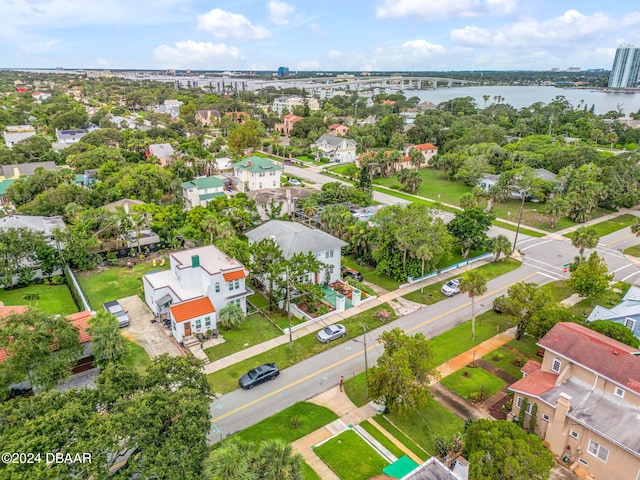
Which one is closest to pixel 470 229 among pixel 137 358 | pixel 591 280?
pixel 591 280

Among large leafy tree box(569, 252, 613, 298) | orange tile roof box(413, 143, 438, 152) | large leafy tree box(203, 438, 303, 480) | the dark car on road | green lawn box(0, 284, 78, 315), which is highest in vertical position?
orange tile roof box(413, 143, 438, 152)

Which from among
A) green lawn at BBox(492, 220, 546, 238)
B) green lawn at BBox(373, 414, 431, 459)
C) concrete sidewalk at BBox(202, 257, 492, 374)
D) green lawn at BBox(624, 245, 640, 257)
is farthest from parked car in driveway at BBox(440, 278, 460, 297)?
green lawn at BBox(624, 245, 640, 257)

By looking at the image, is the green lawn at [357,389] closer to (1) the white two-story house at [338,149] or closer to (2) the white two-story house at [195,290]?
(2) the white two-story house at [195,290]

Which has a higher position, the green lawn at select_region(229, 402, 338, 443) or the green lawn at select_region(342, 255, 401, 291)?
the green lawn at select_region(342, 255, 401, 291)

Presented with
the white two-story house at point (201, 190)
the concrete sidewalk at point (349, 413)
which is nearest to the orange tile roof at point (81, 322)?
the concrete sidewalk at point (349, 413)

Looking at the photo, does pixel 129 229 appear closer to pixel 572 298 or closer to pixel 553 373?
pixel 553 373

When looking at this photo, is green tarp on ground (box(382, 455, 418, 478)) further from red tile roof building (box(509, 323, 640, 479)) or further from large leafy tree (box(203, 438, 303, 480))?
red tile roof building (box(509, 323, 640, 479))

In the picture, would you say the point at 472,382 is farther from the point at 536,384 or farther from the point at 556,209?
the point at 556,209
